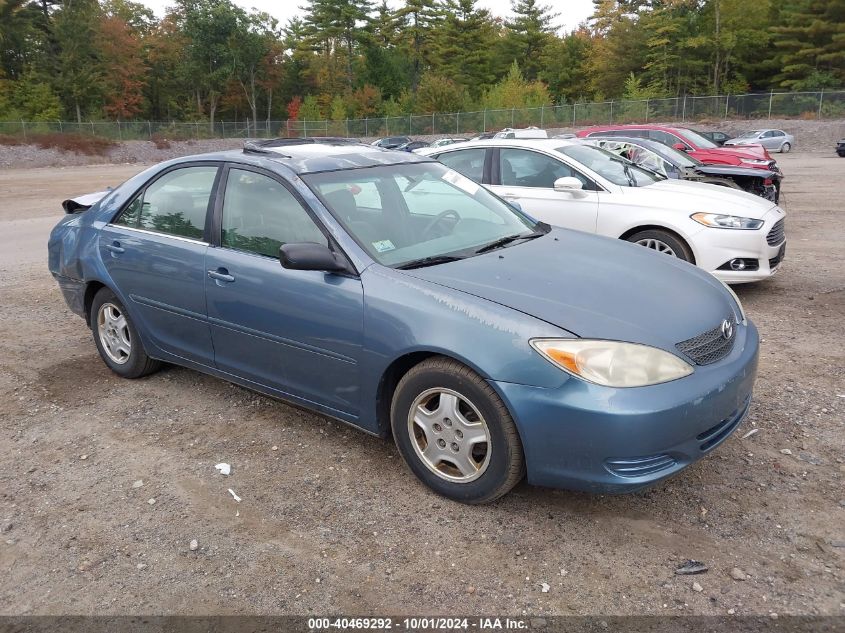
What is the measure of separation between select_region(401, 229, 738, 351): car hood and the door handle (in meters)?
1.17

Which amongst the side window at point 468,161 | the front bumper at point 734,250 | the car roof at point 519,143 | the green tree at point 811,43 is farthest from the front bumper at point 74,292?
the green tree at point 811,43

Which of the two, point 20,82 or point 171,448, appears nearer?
point 171,448

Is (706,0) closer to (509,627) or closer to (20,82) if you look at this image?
(20,82)

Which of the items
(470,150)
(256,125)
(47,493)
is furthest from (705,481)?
(256,125)

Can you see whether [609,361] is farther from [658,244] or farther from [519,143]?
[519,143]

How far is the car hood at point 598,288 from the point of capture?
9.92 ft

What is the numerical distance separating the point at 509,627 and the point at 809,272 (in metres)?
6.90

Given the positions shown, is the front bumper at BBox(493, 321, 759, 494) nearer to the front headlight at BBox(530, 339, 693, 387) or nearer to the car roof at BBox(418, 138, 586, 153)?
the front headlight at BBox(530, 339, 693, 387)

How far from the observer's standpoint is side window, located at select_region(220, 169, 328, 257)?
375 cm

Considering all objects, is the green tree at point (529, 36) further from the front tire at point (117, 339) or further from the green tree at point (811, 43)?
the front tire at point (117, 339)

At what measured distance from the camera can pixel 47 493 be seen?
139 inches

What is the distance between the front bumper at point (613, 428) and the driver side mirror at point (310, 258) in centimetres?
107

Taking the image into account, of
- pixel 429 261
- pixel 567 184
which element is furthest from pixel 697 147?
pixel 429 261

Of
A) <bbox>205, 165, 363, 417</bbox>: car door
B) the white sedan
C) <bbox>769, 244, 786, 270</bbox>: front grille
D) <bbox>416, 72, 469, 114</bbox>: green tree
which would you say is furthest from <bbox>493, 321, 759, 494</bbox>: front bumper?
<bbox>416, 72, 469, 114</bbox>: green tree
